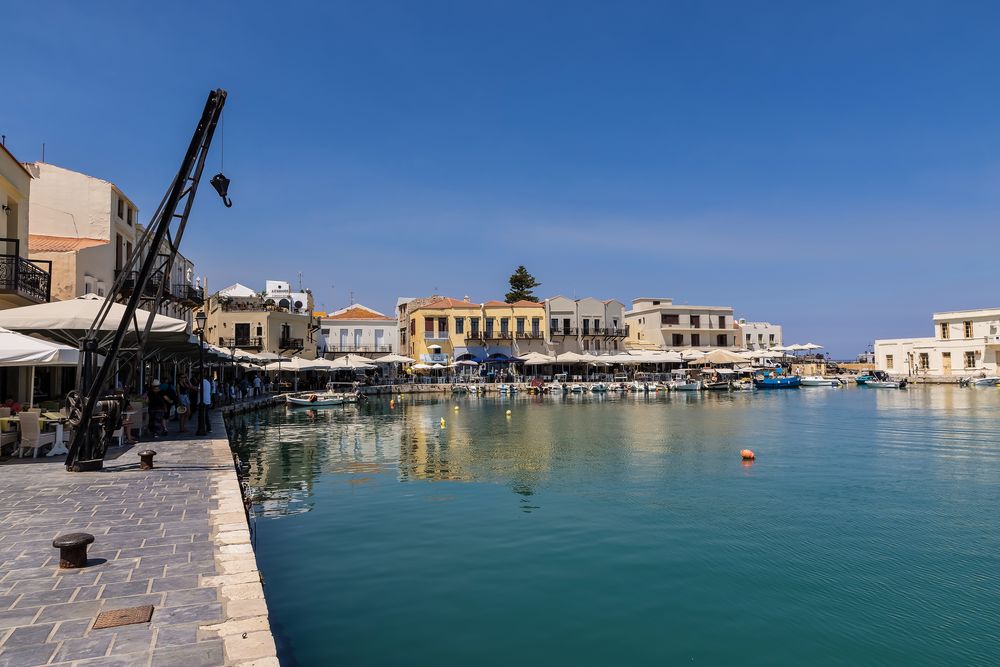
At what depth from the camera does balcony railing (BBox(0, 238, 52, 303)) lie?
1678cm

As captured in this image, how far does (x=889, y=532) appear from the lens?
10359mm

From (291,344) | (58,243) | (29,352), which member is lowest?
(29,352)

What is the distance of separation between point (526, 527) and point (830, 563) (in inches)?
178

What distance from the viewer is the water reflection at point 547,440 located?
15.4 meters

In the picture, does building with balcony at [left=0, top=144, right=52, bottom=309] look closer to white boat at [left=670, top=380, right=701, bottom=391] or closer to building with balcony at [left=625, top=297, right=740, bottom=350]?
white boat at [left=670, top=380, right=701, bottom=391]

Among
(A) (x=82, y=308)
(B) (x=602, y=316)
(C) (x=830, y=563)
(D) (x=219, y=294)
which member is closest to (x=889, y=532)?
(C) (x=830, y=563)

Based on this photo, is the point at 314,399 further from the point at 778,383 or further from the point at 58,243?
the point at 778,383

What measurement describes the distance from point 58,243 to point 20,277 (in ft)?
30.5

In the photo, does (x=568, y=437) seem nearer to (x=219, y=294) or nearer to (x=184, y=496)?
(x=184, y=496)

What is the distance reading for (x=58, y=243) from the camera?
83.0 ft

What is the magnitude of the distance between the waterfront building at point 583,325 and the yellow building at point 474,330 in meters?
1.37

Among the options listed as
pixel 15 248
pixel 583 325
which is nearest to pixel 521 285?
pixel 583 325

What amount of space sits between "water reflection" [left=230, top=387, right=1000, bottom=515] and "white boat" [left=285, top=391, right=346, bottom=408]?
5.03 feet

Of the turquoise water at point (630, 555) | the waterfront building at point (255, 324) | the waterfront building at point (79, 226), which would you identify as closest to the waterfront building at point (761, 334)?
the waterfront building at point (255, 324)
